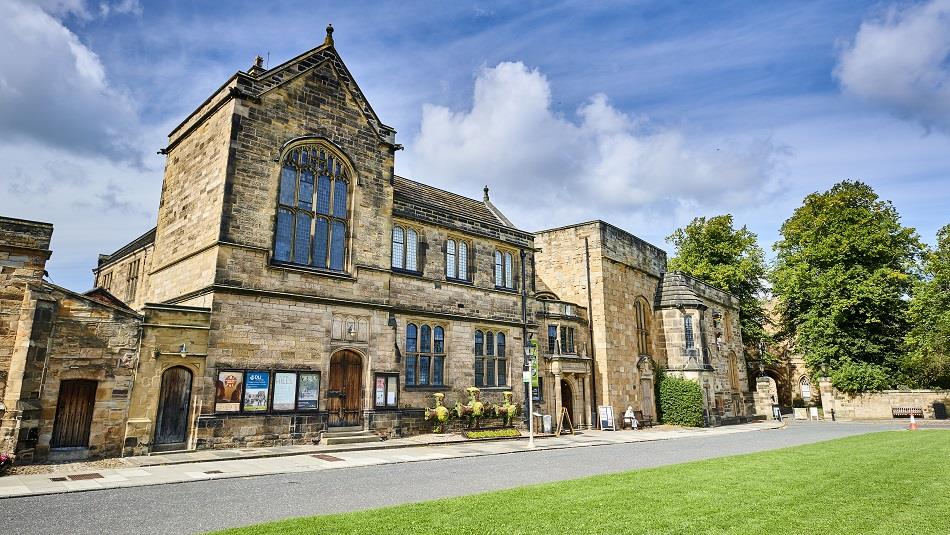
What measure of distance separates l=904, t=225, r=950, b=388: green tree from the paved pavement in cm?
2691

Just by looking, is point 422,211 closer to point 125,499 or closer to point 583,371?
point 583,371

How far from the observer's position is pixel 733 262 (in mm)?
48312

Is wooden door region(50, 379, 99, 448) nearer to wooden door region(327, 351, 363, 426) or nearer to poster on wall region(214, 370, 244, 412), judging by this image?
poster on wall region(214, 370, 244, 412)

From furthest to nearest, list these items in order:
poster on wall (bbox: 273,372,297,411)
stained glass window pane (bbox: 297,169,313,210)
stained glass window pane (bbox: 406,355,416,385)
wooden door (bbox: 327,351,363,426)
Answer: stained glass window pane (bbox: 406,355,416,385) → stained glass window pane (bbox: 297,169,313,210) → wooden door (bbox: 327,351,363,426) → poster on wall (bbox: 273,372,297,411)

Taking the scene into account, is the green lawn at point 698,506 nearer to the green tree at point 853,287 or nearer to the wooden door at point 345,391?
the wooden door at point 345,391

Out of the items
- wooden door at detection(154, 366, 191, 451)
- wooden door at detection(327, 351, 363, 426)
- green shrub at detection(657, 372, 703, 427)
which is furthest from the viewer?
green shrub at detection(657, 372, 703, 427)

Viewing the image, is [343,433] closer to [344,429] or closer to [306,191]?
[344,429]

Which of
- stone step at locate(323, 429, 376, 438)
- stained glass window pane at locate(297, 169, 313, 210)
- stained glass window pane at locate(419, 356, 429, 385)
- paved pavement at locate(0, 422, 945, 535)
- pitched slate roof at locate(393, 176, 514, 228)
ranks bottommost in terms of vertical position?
paved pavement at locate(0, 422, 945, 535)

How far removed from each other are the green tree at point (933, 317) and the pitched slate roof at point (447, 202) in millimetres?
28861

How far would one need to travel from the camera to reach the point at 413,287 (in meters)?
22.7

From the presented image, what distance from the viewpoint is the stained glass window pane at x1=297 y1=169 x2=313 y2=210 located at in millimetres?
19906

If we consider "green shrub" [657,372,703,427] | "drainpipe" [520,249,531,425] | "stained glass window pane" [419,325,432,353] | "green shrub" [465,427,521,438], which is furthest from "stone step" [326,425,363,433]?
"green shrub" [657,372,703,427]

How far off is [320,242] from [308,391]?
526 cm

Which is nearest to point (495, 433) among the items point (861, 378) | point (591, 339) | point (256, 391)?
point (256, 391)
